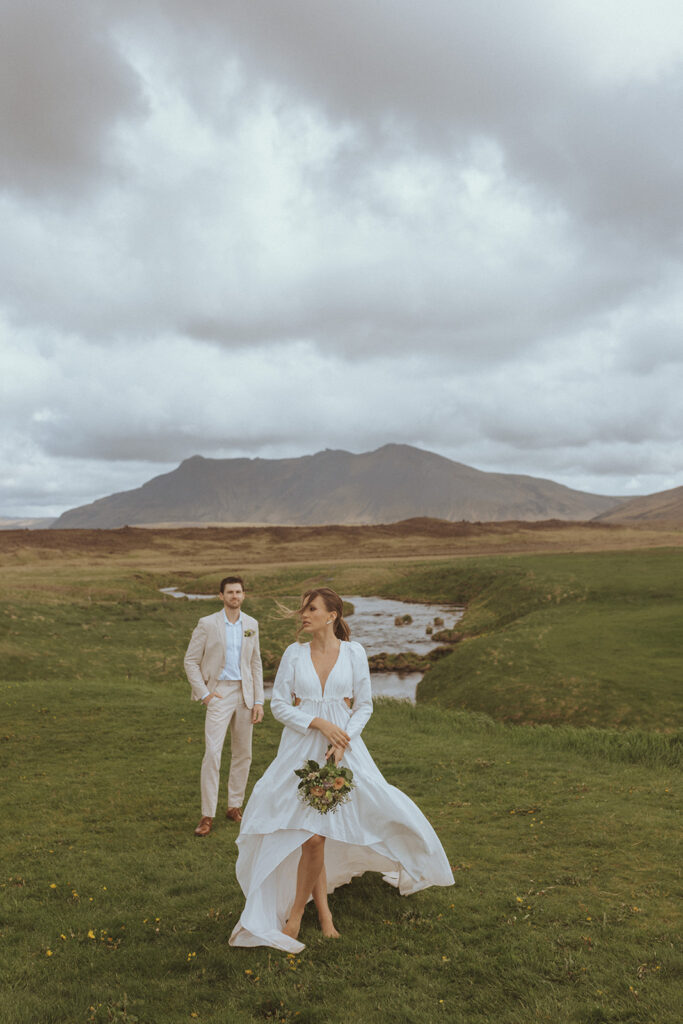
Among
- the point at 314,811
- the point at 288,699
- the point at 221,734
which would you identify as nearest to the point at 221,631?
the point at 221,734

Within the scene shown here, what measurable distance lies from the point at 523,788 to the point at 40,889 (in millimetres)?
10282

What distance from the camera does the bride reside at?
23.9 ft

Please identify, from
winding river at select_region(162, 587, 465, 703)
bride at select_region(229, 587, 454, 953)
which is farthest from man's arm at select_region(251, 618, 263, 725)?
winding river at select_region(162, 587, 465, 703)

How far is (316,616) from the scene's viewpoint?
7699mm

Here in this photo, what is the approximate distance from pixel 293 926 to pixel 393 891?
6.01 ft

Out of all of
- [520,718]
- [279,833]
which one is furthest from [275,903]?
[520,718]

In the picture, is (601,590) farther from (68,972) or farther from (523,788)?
(68,972)

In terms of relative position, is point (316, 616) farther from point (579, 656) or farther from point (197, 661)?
point (579, 656)

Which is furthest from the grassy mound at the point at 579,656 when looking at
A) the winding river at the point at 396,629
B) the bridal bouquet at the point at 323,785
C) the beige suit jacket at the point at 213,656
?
the bridal bouquet at the point at 323,785

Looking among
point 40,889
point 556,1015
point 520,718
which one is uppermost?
point 556,1015

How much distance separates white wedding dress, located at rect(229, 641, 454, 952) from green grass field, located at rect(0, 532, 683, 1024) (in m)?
0.58

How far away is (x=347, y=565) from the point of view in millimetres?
97562

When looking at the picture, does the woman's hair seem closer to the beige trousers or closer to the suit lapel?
the suit lapel

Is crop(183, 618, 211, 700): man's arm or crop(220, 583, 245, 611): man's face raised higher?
crop(220, 583, 245, 611): man's face
